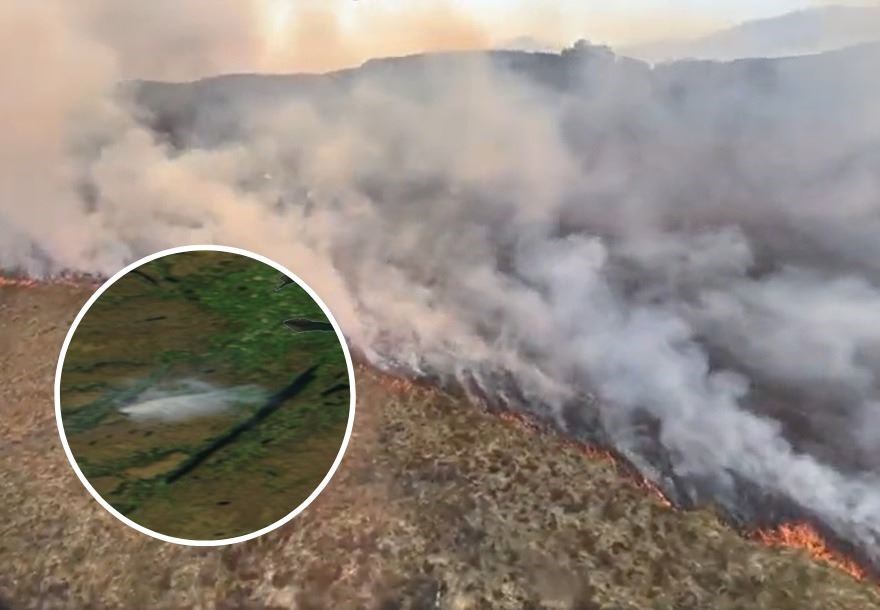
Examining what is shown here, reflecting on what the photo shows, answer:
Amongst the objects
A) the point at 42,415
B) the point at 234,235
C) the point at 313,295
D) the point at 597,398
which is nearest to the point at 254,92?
the point at 234,235

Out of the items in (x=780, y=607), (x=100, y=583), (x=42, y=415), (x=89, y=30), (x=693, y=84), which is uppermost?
(x=693, y=84)

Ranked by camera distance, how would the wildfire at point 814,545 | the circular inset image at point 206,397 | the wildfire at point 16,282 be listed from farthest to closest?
the wildfire at point 16,282
the circular inset image at point 206,397
the wildfire at point 814,545

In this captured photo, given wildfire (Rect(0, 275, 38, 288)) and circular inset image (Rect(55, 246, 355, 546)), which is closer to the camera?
circular inset image (Rect(55, 246, 355, 546))

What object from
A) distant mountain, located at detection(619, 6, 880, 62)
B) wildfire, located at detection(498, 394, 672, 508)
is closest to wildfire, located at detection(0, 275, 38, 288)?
wildfire, located at detection(498, 394, 672, 508)

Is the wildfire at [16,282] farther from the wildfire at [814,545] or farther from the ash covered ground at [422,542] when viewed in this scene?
the wildfire at [814,545]

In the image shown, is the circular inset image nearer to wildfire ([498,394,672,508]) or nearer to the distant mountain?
wildfire ([498,394,672,508])

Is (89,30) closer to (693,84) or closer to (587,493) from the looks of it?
(693,84)

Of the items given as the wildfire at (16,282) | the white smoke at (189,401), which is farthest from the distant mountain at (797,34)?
the wildfire at (16,282)
